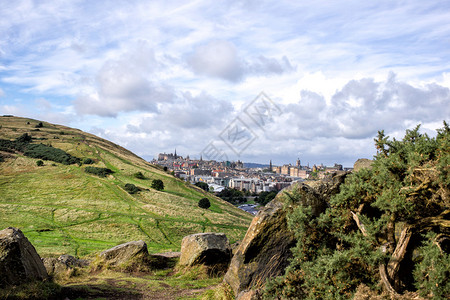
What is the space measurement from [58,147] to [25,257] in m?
50.6

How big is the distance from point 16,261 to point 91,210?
2552 centimetres

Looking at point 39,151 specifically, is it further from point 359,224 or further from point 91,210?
point 359,224

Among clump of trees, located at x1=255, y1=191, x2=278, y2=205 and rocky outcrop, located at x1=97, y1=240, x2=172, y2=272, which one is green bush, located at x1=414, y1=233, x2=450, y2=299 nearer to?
rocky outcrop, located at x1=97, y1=240, x2=172, y2=272

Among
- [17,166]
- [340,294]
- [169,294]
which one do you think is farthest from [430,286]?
[17,166]

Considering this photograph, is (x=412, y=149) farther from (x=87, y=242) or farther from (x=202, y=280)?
(x=87, y=242)

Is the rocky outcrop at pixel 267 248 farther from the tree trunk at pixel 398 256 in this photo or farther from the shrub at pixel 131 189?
the shrub at pixel 131 189

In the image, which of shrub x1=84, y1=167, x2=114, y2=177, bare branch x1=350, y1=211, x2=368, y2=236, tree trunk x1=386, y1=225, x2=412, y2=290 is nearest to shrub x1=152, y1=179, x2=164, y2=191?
shrub x1=84, y1=167, x2=114, y2=177

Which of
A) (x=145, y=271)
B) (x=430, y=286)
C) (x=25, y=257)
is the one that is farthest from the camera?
(x=145, y=271)

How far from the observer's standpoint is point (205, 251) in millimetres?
15188

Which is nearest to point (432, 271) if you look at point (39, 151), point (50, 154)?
point (50, 154)

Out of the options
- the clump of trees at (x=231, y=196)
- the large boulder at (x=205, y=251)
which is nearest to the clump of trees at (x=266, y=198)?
the clump of trees at (x=231, y=196)

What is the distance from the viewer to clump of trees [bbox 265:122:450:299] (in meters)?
6.14

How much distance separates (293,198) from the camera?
28.3 ft

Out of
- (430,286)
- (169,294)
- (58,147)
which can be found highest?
(58,147)
